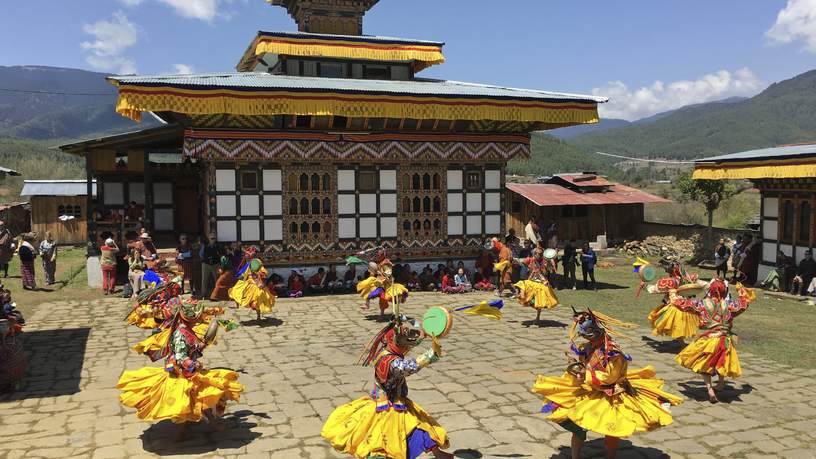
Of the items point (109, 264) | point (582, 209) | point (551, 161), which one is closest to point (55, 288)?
point (109, 264)

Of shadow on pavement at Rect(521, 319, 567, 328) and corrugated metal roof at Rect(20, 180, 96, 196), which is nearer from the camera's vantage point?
shadow on pavement at Rect(521, 319, 567, 328)

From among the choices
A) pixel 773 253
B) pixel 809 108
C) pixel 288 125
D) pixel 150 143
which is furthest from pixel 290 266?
pixel 809 108

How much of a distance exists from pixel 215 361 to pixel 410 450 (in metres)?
6.17

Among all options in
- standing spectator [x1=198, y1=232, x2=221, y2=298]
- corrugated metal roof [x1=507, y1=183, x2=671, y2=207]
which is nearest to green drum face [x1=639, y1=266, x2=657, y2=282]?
standing spectator [x1=198, y1=232, x2=221, y2=298]

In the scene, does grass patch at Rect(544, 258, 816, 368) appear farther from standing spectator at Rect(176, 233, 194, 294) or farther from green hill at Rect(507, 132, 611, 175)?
green hill at Rect(507, 132, 611, 175)

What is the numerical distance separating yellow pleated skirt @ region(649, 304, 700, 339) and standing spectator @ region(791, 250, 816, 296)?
29.2ft

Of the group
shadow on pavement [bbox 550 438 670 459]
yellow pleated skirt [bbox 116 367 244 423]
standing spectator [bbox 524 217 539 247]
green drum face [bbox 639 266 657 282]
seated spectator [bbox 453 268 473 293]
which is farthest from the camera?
standing spectator [bbox 524 217 539 247]

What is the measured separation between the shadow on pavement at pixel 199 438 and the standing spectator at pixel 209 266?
9.39 metres

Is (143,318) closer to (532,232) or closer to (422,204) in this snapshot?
(422,204)

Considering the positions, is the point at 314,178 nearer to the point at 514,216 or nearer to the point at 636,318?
the point at 636,318

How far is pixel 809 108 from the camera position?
15500 centimetres

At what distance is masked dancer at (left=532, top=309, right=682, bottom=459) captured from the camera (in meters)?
6.23

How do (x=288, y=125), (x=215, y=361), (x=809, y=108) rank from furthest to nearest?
(x=809, y=108) → (x=288, y=125) → (x=215, y=361)

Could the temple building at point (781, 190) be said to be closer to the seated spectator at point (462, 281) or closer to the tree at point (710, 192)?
the tree at point (710, 192)
